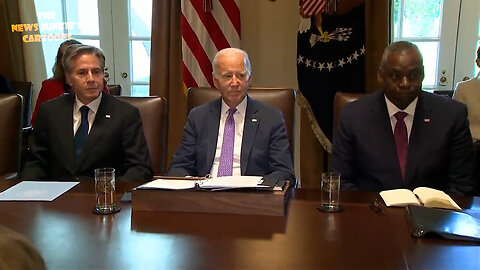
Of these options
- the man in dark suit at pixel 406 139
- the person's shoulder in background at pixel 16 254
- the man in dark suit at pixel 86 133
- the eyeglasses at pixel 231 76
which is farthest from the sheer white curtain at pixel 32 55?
the person's shoulder in background at pixel 16 254

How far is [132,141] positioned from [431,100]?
1.32 m

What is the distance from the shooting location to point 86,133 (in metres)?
2.23

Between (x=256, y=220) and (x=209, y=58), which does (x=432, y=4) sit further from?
(x=256, y=220)

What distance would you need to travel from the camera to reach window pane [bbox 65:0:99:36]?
12.9 ft

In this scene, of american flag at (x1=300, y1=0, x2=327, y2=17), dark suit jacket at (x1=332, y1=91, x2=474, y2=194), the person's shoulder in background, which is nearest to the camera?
the person's shoulder in background

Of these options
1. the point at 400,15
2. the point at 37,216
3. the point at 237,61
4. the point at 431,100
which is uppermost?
the point at 400,15

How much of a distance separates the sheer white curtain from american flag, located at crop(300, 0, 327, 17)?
2.10 m

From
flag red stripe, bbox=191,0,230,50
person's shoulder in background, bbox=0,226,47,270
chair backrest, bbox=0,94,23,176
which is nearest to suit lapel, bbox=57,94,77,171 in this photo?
chair backrest, bbox=0,94,23,176

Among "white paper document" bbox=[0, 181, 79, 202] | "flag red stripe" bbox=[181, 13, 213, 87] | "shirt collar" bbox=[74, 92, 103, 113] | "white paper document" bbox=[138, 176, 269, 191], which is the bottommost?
"white paper document" bbox=[0, 181, 79, 202]

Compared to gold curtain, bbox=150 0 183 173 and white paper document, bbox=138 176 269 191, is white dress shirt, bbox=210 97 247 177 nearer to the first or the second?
white paper document, bbox=138 176 269 191

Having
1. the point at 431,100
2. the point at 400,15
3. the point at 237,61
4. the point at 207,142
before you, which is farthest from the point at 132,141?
the point at 400,15

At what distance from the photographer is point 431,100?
2088mm

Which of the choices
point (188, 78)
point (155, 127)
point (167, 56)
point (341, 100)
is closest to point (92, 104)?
point (155, 127)

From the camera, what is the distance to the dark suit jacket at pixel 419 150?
199 cm
